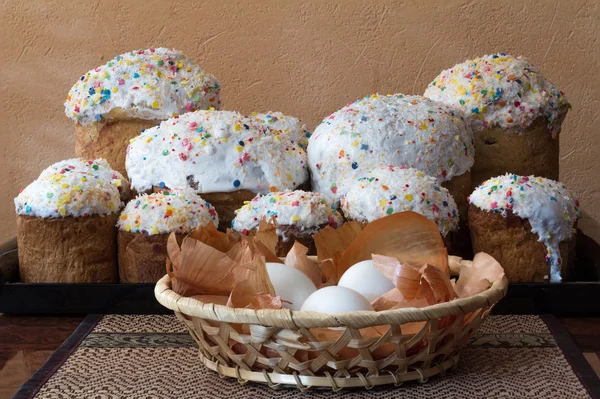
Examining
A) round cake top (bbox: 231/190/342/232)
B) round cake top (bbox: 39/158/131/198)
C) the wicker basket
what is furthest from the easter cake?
the wicker basket

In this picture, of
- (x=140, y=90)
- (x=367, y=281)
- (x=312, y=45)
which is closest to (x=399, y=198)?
(x=367, y=281)

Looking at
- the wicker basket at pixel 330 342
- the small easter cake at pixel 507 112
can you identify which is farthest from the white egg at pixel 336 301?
the small easter cake at pixel 507 112

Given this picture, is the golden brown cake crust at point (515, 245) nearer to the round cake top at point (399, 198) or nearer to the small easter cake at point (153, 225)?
the round cake top at point (399, 198)

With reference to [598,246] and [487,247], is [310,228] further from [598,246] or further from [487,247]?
[598,246]

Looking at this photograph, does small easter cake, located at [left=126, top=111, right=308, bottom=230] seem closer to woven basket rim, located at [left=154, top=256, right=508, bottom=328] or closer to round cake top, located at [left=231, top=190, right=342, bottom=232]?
round cake top, located at [left=231, top=190, right=342, bottom=232]

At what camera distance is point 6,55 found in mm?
2559

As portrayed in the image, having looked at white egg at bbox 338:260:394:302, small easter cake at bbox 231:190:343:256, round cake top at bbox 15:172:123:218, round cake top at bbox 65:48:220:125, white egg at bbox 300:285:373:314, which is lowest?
small easter cake at bbox 231:190:343:256

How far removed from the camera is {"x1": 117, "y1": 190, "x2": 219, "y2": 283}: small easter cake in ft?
3.91

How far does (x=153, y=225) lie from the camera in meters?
1.20

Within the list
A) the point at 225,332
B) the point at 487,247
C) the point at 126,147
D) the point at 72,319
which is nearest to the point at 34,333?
the point at 72,319

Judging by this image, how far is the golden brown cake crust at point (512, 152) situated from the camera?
4.78ft

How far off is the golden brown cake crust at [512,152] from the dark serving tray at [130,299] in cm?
34

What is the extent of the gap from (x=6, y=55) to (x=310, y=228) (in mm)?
1750

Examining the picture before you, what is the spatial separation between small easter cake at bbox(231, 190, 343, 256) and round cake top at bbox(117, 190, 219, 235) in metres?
0.06
